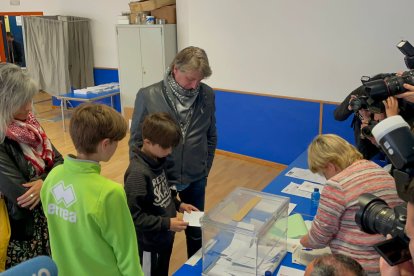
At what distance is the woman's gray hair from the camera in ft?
5.57

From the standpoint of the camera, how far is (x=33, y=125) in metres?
1.89

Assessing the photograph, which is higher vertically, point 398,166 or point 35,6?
point 35,6

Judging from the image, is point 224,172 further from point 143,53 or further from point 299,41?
point 143,53

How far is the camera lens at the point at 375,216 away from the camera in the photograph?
1.16 m

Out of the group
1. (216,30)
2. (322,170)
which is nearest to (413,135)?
(322,170)

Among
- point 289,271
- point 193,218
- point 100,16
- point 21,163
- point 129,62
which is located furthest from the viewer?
point 100,16

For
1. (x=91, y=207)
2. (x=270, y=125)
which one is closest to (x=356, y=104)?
(x=91, y=207)

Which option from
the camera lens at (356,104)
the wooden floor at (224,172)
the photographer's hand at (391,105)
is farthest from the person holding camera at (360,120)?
the wooden floor at (224,172)

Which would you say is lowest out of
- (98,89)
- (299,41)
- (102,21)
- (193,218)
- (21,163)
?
(193,218)

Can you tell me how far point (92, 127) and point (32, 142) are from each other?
1.79ft

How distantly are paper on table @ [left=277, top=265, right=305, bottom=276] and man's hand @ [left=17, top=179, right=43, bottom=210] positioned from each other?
111 cm

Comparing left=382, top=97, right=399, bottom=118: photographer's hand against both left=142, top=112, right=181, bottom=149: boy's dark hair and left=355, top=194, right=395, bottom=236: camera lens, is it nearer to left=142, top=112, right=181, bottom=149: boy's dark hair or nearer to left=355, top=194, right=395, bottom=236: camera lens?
left=355, top=194, right=395, bottom=236: camera lens

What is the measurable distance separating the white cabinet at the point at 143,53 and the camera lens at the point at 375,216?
4648 mm

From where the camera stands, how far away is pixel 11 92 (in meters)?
1.70
